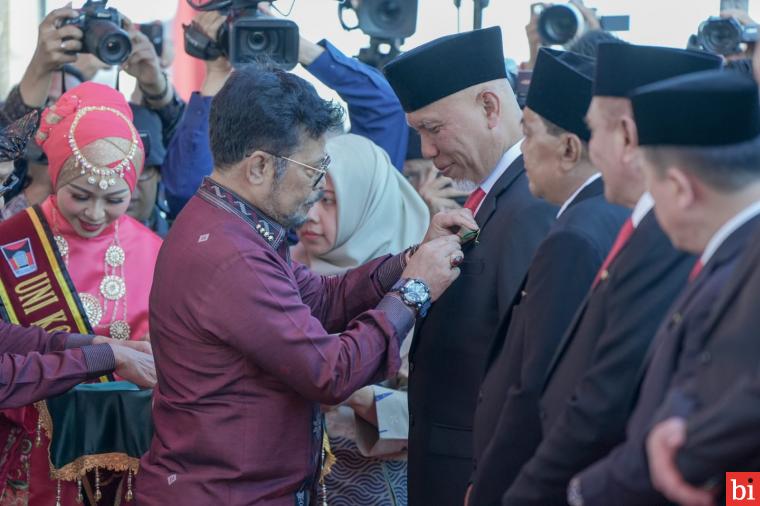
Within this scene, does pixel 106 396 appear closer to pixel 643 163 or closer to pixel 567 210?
pixel 567 210

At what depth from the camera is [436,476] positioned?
2594 mm

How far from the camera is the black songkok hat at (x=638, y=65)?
1852 millimetres

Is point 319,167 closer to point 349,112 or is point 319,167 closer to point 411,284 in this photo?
point 411,284

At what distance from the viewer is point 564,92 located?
6.93 ft

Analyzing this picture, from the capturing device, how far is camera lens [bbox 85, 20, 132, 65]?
12.8 ft

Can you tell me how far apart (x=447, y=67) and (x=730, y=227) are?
120 cm

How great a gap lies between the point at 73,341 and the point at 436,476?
1.05m

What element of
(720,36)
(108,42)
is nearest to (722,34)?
(720,36)

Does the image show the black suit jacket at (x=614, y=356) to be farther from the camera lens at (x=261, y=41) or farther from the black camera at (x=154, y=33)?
the black camera at (x=154, y=33)

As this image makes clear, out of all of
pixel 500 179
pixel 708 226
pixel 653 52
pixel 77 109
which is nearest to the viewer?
pixel 708 226

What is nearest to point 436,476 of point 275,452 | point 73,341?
point 275,452

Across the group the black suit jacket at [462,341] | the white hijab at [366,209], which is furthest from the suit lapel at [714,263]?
the white hijab at [366,209]

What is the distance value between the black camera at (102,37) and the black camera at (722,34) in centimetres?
219

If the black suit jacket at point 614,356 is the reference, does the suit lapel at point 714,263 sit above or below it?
above
